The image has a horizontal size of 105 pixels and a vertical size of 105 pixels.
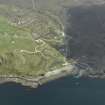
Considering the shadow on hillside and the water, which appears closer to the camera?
the water

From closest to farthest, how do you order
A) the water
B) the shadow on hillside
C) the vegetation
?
the water
the vegetation
the shadow on hillside

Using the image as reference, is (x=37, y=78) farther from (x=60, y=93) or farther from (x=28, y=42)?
(x=28, y=42)

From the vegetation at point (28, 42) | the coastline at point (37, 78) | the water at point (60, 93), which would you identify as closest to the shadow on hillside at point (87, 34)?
the vegetation at point (28, 42)

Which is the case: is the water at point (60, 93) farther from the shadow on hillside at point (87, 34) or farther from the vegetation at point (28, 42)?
the shadow on hillside at point (87, 34)

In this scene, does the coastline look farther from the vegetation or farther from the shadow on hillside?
the shadow on hillside

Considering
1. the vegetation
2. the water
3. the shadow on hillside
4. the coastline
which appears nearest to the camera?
the water

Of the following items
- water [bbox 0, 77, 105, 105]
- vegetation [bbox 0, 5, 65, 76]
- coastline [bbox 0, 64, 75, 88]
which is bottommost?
water [bbox 0, 77, 105, 105]

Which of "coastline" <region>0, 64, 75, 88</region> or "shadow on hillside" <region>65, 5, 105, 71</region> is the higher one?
"shadow on hillside" <region>65, 5, 105, 71</region>

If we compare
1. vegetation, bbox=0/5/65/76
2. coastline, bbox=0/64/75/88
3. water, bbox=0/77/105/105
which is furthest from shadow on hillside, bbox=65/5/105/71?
water, bbox=0/77/105/105
